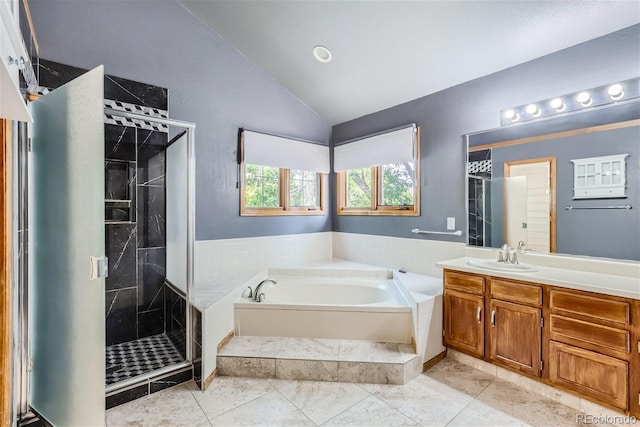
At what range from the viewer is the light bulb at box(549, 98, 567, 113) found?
2.29 meters

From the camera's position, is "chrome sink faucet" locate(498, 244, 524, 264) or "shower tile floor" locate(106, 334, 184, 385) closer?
"shower tile floor" locate(106, 334, 184, 385)

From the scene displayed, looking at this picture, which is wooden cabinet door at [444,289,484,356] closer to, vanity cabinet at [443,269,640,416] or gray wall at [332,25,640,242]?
vanity cabinet at [443,269,640,416]

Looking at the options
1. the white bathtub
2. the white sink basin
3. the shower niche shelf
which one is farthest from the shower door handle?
the white sink basin

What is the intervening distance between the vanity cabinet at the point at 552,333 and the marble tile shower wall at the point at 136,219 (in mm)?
2300

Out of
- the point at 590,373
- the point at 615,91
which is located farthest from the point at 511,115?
the point at 590,373

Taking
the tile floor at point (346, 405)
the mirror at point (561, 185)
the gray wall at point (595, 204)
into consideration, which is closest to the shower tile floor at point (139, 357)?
the tile floor at point (346, 405)

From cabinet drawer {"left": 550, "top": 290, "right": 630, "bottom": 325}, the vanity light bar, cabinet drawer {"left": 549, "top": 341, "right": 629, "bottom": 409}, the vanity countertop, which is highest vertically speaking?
the vanity light bar

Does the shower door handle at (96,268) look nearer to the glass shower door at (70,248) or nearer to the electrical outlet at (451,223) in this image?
the glass shower door at (70,248)

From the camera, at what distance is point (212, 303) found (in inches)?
90.0

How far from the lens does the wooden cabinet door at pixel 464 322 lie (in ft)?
7.55

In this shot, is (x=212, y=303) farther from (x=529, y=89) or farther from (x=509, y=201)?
(x=529, y=89)

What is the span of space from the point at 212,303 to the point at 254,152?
5.80 ft

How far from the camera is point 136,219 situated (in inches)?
110

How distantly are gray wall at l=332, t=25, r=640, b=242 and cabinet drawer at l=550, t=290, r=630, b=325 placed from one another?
1.08 meters
